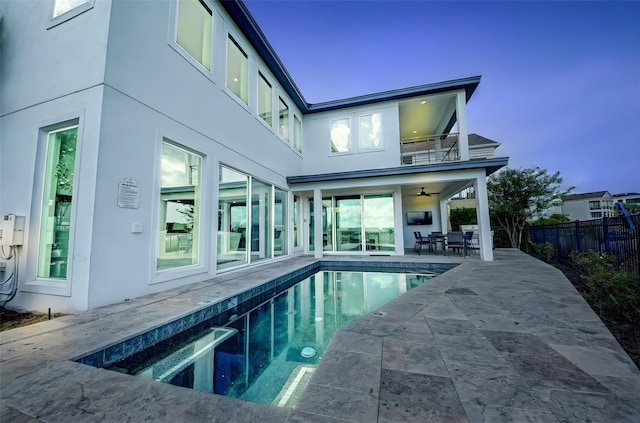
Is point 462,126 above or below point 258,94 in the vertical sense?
below

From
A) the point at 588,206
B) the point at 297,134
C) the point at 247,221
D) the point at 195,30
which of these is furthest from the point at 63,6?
the point at 588,206

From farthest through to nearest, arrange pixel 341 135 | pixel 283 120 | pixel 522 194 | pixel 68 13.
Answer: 1. pixel 522 194
2. pixel 341 135
3. pixel 283 120
4. pixel 68 13

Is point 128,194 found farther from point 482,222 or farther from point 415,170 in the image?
point 482,222

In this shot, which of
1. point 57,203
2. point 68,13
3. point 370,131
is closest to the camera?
point 57,203

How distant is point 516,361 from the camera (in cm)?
200

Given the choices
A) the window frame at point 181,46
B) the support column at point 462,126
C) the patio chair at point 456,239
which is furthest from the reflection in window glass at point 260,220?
the support column at point 462,126

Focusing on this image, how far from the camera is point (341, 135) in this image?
34.3 ft

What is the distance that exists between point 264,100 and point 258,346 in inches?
284

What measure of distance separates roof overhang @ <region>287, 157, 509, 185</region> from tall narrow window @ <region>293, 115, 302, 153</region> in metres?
2.02

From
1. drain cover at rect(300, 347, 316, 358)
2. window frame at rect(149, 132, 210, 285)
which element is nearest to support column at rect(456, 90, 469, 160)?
window frame at rect(149, 132, 210, 285)

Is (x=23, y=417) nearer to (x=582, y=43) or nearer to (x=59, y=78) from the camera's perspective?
(x=59, y=78)

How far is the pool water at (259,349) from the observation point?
2.19 meters

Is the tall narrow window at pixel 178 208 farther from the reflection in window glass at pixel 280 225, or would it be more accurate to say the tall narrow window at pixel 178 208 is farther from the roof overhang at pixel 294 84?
the roof overhang at pixel 294 84

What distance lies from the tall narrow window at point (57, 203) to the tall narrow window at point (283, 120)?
5844 millimetres
